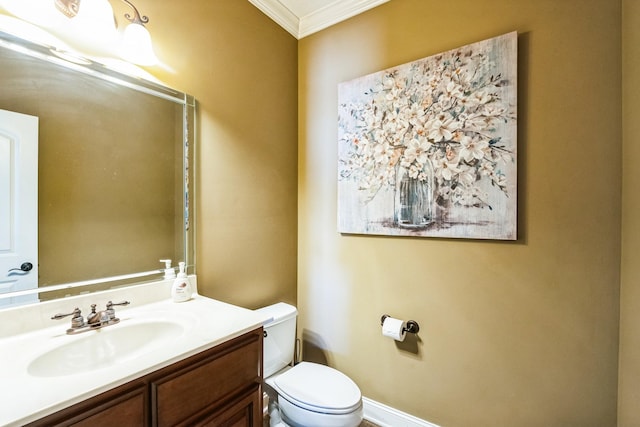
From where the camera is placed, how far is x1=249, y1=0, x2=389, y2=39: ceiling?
5.82 feet

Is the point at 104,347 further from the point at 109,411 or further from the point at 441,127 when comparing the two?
the point at 441,127

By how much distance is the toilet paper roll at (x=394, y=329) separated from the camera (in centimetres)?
157

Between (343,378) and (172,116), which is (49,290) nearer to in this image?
(172,116)

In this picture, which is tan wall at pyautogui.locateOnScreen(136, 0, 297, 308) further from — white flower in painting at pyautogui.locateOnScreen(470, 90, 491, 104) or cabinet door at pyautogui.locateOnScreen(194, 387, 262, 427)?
white flower in painting at pyautogui.locateOnScreen(470, 90, 491, 104)

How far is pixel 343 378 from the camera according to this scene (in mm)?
1513

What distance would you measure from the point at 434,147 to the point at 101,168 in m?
1.57

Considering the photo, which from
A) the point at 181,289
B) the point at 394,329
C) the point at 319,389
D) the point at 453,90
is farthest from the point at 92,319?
the point at 453,90

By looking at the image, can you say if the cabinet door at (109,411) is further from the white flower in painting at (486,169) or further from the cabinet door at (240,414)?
the white flower in painting at (486,169)

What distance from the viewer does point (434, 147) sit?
1511 millimetres

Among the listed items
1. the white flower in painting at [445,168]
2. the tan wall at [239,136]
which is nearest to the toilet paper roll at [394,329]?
the tan wall at [239,136]

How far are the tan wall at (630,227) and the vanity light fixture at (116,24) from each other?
6.33 feet

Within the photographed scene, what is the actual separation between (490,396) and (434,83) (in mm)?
1634

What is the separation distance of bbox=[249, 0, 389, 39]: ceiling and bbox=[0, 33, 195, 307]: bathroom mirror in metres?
0.92

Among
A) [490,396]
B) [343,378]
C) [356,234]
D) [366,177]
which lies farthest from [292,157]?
[490,396]
